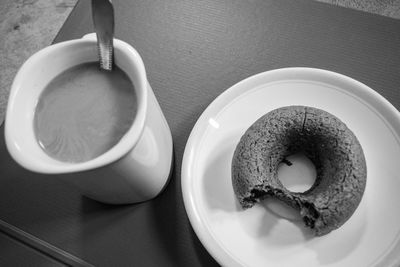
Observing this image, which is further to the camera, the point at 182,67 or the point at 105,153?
the point at 182,67

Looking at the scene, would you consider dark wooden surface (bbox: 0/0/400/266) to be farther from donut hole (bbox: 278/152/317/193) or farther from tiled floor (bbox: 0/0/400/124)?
tiled floor (bbox: 0/0/400/124)

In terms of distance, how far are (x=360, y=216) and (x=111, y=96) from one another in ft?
1.59

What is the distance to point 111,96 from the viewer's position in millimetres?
585

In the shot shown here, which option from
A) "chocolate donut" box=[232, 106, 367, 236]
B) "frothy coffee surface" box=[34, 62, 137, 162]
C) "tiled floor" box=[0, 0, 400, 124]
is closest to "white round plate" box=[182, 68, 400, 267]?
"chocolate donut" box=[232, 106, 367, 236]

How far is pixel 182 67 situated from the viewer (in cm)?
86

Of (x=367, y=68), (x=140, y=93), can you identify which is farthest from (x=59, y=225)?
(x=367, y=68)

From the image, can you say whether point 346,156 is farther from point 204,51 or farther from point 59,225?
point 59,225

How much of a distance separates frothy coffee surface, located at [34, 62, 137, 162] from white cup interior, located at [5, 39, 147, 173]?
0.05 feet

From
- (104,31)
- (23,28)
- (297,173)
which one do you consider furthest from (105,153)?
(23,28)

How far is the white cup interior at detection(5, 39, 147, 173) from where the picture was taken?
486 millimetres

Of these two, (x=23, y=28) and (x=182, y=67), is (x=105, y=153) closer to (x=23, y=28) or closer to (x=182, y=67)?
(x=182, y=67)

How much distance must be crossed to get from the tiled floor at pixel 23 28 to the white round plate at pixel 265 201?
0.79 meters

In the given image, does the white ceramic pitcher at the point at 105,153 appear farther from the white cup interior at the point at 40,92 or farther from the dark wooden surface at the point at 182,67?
the dark wooden surface at the point at 182,67

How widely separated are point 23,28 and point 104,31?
2.70ft
